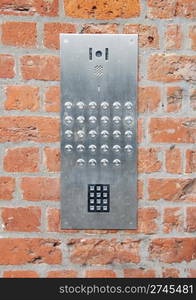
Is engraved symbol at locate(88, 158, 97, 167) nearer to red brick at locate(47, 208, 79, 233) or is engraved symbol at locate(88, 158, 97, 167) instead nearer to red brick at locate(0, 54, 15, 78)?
red brick at locate(47, 208, 79, 233)

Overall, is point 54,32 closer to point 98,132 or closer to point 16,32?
point 16,32

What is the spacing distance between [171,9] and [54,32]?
35 centimetres

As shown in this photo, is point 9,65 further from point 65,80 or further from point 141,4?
point 141,4

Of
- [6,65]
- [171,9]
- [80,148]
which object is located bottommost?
[80,148]

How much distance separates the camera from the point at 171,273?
3.90ft

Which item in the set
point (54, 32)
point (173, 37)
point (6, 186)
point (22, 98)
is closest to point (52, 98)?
point (22, 98)

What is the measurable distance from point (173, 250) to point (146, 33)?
0.66 metres

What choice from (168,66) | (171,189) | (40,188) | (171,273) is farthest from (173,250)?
(168,66)

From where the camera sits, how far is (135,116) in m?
1.16

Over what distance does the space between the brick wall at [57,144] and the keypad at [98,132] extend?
39 millimetres

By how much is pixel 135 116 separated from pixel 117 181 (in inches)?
8.0

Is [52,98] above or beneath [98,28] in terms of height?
beneath

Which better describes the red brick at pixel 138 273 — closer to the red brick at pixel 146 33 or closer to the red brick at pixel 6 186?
the red brick at pixel 6 186

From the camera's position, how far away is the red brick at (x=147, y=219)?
117cm
